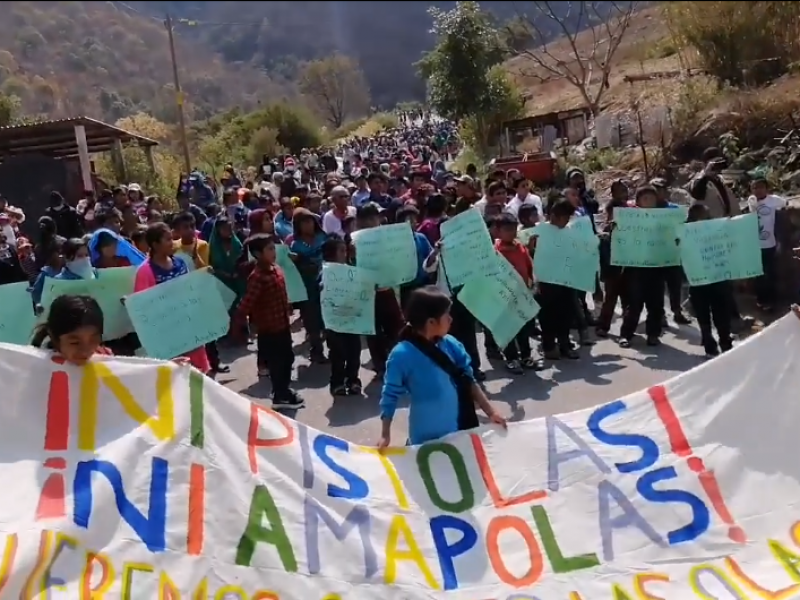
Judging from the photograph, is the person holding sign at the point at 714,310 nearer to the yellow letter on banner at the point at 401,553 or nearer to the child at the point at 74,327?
the yellow letter on banner at the point at 401,553

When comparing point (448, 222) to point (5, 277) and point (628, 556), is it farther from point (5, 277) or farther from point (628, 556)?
point (5, 277)

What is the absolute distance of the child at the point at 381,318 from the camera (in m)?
7.58

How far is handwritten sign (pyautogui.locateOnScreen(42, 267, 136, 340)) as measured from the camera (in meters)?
6.35


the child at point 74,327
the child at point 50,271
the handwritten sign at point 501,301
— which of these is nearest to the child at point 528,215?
the handwritten sign at point 501,301

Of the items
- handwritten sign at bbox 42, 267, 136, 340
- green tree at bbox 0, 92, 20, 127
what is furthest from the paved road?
green tree at bbox 0, 92, 20, 127

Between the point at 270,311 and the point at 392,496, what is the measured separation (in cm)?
306

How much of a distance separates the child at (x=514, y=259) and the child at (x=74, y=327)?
4045 mm

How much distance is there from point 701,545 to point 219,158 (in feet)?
113

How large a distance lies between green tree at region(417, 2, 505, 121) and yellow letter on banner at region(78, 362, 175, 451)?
21.7 meters

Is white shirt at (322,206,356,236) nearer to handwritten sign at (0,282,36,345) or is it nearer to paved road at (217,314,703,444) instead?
paved road at (217,314,703,444)

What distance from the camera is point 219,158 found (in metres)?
36.6

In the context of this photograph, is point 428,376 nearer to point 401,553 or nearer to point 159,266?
point 401,553

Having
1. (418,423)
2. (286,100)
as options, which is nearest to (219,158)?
(286,100)

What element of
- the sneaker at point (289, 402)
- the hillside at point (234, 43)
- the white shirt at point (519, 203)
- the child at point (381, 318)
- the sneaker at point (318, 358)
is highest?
the hillside at point (234, 43)
